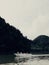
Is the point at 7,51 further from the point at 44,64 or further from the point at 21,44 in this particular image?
the point at 44,64

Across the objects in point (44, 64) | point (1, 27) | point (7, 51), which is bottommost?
point (44, 64)

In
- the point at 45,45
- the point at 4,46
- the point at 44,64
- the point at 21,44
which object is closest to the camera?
the point at 44,64

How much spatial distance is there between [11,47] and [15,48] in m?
2.05

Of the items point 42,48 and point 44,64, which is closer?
point 44,64

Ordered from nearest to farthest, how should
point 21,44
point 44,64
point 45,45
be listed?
point 44,64
point 21,44
point 45,45

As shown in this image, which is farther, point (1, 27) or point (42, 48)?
point (42, 48)

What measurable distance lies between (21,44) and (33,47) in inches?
1317

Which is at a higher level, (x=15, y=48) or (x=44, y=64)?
(x=15, y=48)

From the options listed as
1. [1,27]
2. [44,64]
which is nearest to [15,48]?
[1,27]

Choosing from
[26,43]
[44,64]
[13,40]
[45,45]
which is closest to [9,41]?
[13,40]

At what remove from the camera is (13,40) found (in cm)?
14762

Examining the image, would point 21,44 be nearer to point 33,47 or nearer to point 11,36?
point 11,36

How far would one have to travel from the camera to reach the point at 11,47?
148 m

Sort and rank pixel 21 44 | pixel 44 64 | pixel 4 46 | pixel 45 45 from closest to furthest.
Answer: pixel 44 64, pixel 4 46, pixel 21 44, pixel 45 45
